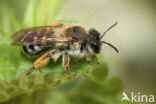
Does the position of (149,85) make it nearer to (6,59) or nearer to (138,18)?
(138,18)

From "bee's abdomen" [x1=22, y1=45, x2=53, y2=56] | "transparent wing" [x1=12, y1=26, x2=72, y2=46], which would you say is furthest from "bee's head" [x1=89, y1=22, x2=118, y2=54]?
"bee's abdomen" [x1=22, y1=45, x2=53, y2=56]

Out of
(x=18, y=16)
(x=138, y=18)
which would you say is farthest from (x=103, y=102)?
(x=138, y=18)

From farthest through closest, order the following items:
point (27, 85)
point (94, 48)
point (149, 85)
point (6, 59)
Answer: point (149, 85) < point (94, 48) < point (6, 59) < point (27, 85)

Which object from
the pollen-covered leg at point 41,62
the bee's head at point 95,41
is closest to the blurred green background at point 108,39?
the pollen-covered leg at point 41,62

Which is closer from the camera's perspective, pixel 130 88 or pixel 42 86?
pixel 42 86

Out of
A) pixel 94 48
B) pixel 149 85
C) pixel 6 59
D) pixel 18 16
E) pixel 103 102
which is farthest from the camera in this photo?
pixel 149 85

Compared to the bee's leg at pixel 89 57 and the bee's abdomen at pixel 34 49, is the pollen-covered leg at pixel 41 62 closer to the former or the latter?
the bee's abdomen at pixel 34 49
